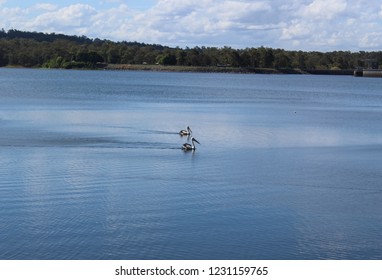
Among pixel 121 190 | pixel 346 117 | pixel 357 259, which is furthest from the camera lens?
pixel 346 117

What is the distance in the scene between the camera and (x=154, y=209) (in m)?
20.9

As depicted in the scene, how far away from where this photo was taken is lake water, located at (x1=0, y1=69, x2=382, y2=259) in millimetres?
17531

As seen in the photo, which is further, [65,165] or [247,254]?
[65,165]

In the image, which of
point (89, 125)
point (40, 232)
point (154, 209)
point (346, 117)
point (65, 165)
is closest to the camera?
point (40, 232)

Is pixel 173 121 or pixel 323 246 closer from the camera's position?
pixel 323 246

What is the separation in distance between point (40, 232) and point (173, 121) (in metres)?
29.5

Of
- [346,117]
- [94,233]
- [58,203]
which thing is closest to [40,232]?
[94,233]

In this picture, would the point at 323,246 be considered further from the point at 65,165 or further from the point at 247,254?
the point at 65,165

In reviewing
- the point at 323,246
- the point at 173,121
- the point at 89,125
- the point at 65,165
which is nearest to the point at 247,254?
the point at 323,246

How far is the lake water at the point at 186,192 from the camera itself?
57.5ft

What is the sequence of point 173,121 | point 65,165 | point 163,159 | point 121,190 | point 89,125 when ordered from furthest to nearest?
point 173,121 < point 89,125 < point 163,159 < point 65,165 < point 121,190

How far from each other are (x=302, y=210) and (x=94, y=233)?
654cm

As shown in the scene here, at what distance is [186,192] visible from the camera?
23.3 m

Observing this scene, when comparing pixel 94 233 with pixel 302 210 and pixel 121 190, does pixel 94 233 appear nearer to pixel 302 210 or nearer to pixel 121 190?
pixel 121 190
